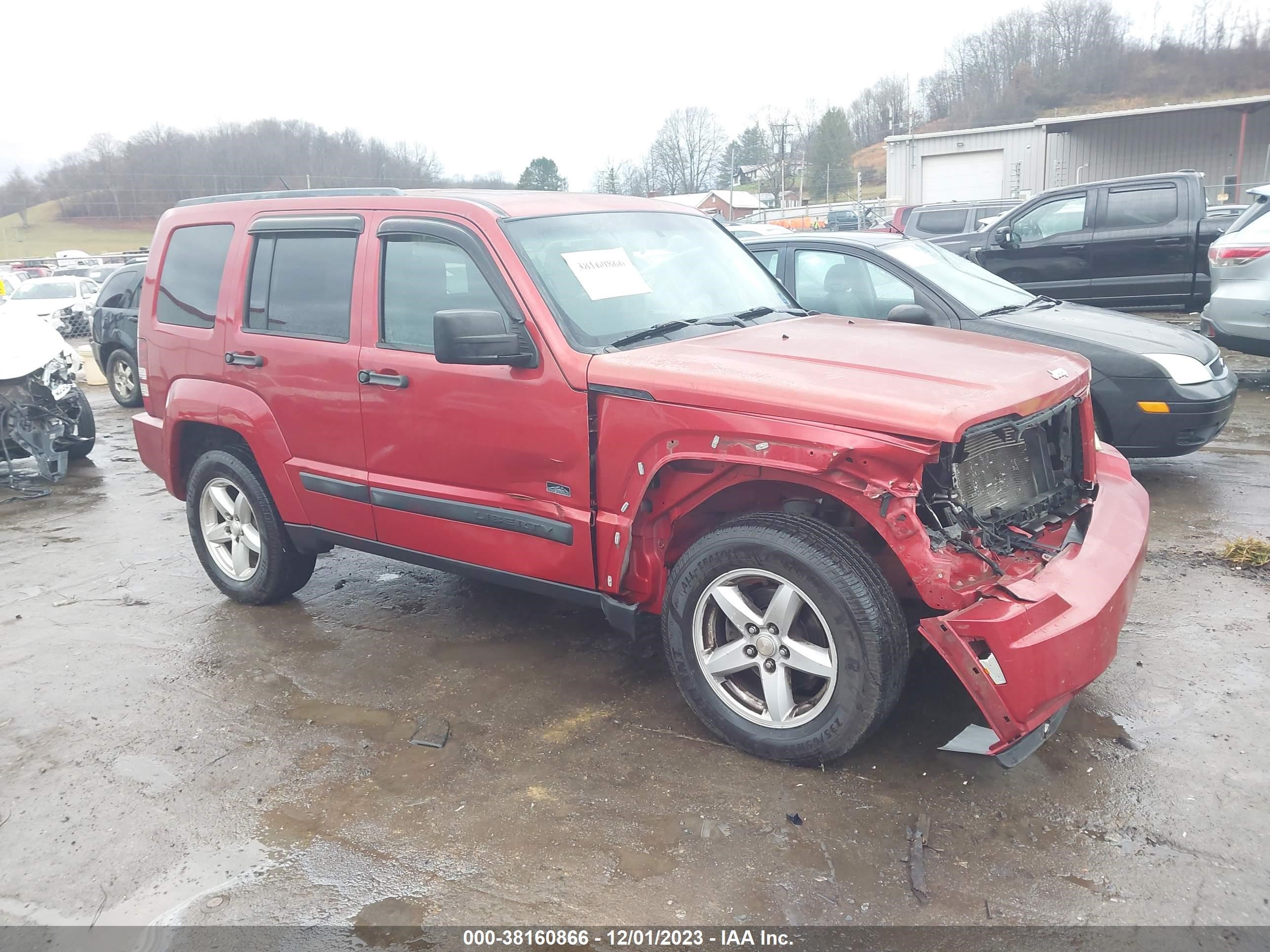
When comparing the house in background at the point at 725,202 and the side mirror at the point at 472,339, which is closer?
the side mirror at the point at 472,339

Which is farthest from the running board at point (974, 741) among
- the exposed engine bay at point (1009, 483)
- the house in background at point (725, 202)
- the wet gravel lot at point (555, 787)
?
the house in background at point (725, 202)

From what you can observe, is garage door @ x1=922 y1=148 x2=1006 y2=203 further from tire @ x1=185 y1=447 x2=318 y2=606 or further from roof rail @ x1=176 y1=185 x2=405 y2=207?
tire @ x1=185 y1=447 x2=318 y2=606

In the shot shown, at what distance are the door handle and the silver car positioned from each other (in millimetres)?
7677

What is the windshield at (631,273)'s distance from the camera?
147 inches

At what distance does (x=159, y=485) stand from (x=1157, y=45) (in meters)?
96.2

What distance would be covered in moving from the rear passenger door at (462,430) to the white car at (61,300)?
2069cm

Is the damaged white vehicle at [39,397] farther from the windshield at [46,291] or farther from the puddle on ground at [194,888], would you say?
the windshield at [46,291]

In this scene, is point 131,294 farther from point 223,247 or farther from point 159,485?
point 223,247

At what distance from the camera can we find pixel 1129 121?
33.9 meters

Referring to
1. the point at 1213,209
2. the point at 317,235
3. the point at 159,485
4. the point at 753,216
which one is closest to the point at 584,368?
the point at 317,235

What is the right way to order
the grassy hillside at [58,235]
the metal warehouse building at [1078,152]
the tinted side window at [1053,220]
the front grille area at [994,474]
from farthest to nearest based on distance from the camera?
the grassy hillside at [58,235] < the metal warehouse building at [1078,152] < the tinted side window at [1053,220] < the front grille area at [994,474]

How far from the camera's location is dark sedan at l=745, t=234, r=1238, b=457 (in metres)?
5.68

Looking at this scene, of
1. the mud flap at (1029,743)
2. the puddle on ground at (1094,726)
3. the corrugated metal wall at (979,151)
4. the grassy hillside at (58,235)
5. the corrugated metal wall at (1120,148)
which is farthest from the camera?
the grassy hillside at (58,235)

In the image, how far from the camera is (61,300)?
72.7ft
